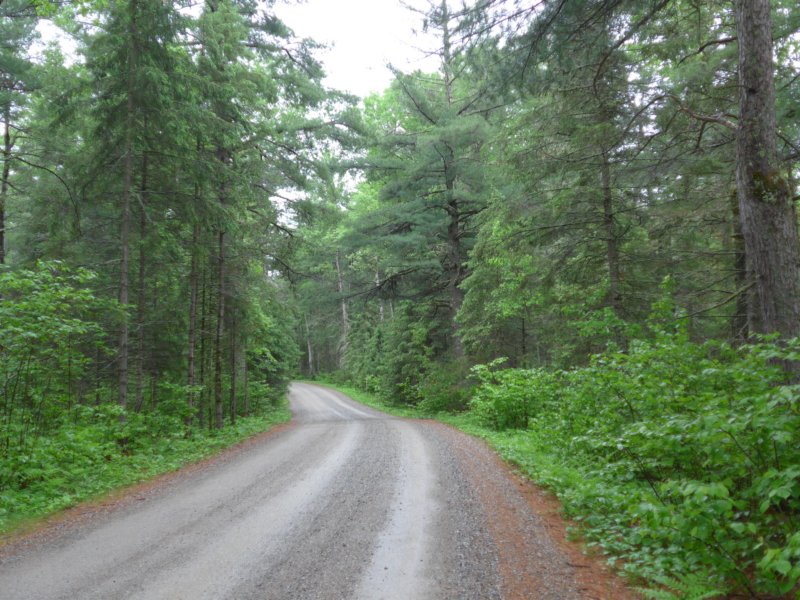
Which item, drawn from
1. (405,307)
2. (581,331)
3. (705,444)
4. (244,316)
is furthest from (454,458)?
(405,307)

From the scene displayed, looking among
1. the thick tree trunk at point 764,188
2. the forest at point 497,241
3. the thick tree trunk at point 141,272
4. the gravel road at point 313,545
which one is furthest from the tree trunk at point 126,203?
the thick tree trunk at point 764,188

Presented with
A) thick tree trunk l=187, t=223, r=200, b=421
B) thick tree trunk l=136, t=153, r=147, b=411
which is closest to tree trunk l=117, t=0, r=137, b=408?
thick tree trunk l=136, t=153, r=147, b=411

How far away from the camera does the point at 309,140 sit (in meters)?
15.4

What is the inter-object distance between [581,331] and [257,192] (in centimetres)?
1021

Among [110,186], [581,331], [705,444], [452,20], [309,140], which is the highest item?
[309,140]

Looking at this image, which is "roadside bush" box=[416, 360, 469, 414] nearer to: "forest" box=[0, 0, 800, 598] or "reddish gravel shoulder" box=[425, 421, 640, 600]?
"forest" box=[0, 0, 800, 598]

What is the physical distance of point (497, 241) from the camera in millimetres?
11211

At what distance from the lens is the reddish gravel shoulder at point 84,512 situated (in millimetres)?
5113

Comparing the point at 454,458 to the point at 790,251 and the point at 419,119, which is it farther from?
the point at 419,119

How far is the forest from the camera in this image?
4.63 m

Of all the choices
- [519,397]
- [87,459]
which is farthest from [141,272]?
[519,397]

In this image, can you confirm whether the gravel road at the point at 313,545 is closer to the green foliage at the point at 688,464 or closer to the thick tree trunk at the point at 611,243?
the green foliage at the point at 688,464

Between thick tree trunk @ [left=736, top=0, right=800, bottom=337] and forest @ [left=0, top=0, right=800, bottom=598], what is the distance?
0.02 m

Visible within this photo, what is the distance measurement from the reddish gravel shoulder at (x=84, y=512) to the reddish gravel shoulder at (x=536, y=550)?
197 inches
